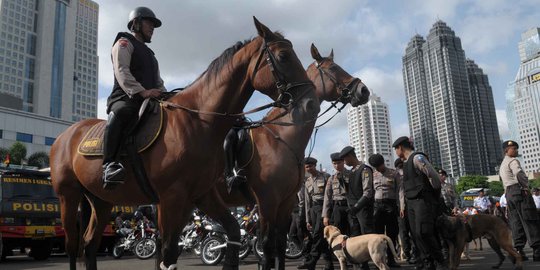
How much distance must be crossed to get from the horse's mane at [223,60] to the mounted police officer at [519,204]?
652 centimetres

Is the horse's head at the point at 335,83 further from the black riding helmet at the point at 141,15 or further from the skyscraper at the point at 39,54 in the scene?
the skyscraper at the point at 39,54

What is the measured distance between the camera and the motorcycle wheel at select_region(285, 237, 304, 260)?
11453 millimetres

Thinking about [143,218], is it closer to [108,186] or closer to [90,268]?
[90,268]

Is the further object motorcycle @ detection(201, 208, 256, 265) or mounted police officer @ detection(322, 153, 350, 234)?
motorcycle @ detection(201, 208, 256, 265)

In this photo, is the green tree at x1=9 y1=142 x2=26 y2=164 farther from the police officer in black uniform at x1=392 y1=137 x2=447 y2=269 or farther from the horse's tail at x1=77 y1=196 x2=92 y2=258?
the police officer in black uniform at x1=392 y1=137 x2=447 y2=269

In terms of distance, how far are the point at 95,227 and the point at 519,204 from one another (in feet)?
25.8

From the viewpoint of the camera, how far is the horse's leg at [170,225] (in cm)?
371

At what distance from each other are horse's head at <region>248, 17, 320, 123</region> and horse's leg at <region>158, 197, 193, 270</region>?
1288mm

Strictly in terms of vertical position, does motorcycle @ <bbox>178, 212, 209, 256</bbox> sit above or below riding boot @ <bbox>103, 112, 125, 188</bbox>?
Result: below

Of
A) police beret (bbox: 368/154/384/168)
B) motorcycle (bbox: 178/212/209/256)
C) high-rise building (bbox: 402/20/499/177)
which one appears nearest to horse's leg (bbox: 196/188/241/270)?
police beret (bbox: 368/154/384/168)

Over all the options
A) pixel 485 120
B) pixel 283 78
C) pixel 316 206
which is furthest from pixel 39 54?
pixel 485 120

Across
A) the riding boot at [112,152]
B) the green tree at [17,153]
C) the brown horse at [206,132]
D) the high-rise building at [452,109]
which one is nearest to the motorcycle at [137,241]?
the brown horse at [206,132]

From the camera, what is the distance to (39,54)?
333 feet

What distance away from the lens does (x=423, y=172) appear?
652cm
